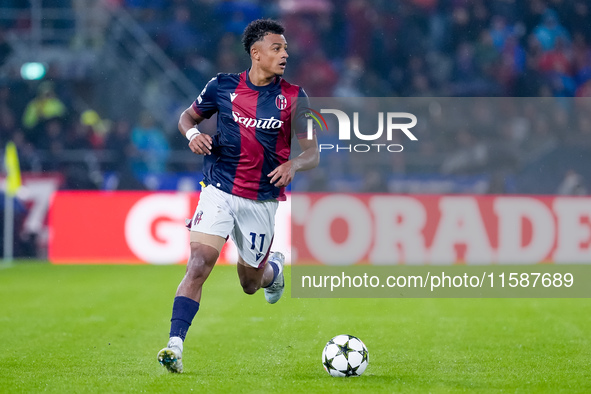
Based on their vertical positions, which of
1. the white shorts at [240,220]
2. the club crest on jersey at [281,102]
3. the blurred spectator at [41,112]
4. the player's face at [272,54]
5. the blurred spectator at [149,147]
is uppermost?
the blurred spectator at [41,112]

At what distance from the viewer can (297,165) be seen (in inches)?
256

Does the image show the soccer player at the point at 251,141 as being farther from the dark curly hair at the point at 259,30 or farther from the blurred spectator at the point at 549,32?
the blurred spectator at the point at 549,32

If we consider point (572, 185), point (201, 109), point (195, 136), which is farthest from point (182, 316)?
point (572, 185)

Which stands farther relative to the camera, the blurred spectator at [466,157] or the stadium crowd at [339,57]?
the stadium crowd at [339,57]

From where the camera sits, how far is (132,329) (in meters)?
8.44

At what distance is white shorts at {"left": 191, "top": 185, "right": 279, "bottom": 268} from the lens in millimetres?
6406

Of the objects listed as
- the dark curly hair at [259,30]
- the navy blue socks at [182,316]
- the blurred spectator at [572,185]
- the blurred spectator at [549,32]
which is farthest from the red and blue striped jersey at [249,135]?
the blurred spectator at [549,32]

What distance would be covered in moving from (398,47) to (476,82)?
70.0 inches

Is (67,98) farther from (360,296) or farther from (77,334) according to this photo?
(77,334)

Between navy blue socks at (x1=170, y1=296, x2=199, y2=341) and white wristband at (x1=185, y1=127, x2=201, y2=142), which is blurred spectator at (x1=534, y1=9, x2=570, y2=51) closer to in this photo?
white wristband at (x1=185, y1=127, x2=201, y2=142)

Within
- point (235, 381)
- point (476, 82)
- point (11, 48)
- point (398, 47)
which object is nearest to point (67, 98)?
point (11, 48)

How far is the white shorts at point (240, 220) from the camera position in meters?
6.41

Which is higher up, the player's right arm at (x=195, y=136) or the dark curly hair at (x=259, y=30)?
the dark curly hair at (x=259, y=30)

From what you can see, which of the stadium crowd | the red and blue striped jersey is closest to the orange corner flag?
the stadium crowd
